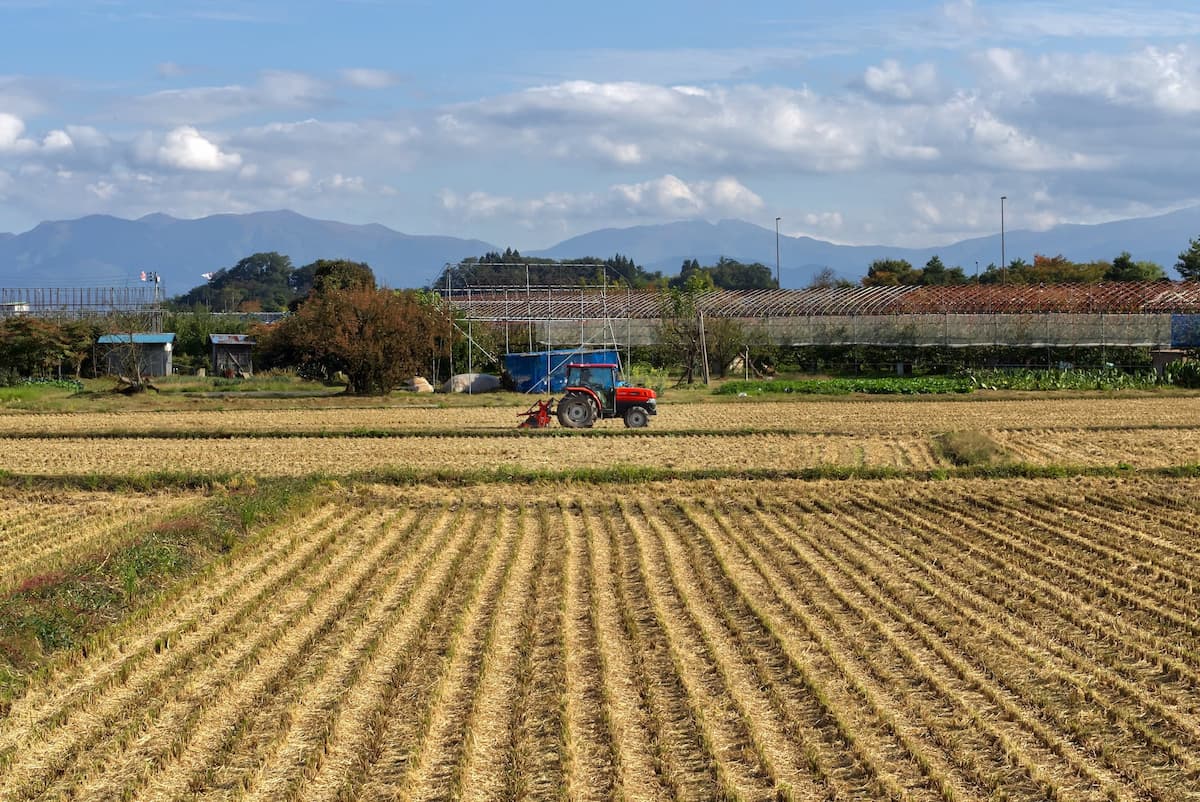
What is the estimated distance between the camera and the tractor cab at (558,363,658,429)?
95.9 feet

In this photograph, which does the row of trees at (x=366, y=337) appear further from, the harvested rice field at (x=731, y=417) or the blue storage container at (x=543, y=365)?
the harvested rice field at (x=731, y=417)

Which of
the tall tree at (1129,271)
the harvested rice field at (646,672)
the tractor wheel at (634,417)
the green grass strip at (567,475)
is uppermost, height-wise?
the tall tree at (1129,271)

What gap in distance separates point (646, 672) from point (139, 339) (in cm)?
4951

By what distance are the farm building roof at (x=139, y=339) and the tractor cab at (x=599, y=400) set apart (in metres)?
28.1

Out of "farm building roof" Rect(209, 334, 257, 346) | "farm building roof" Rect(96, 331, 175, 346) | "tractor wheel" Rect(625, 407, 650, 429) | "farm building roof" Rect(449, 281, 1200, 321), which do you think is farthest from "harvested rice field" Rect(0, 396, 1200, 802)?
"farm building roof" Rect(209, 334, 257, 346)

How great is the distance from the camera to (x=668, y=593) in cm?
1298

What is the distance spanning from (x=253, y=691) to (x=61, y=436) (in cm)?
2268

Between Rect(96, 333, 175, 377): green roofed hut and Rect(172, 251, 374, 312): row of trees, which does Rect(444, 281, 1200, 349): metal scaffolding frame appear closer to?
Rect(96, 333, 175, 377): green roofed hut

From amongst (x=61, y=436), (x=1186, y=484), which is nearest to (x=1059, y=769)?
(x=1186, y=484)

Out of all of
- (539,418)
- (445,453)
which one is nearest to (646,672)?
(445,453)

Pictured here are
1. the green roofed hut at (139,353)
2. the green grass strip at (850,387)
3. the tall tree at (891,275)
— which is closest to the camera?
the green grass strip at (850,387)

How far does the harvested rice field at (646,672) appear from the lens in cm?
783

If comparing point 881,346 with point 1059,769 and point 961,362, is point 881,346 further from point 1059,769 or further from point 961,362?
point 1059,769

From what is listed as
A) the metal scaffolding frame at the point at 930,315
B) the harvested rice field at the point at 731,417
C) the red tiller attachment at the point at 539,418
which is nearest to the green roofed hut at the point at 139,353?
the metal scaffolding frame at the point at 930,315
